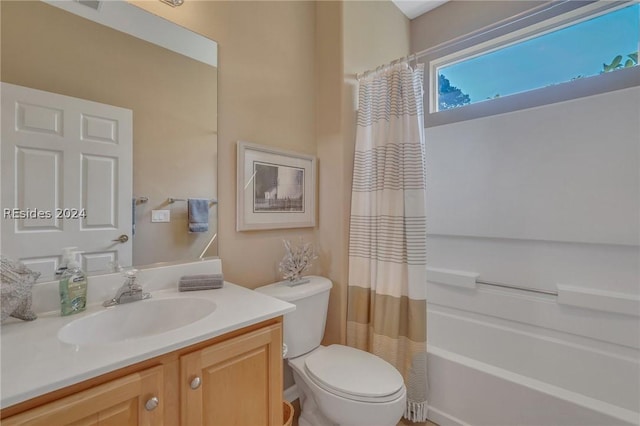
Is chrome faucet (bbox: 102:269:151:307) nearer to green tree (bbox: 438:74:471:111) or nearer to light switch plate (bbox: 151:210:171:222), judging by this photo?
light switch plate (bbox: 151:210:171:222)

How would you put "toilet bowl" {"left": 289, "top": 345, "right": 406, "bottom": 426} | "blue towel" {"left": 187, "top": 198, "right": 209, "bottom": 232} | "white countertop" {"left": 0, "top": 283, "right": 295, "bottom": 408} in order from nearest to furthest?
"white countertop" {"left": 0, "top": 283, "right": 295, "bottom": 408} → "toilet bowl" {"left": 289, "top": 345, "right": 406, "bottom": 426} → "blue towel" {"left": 187, "top": 198, "right": 209, "bottom": 232}

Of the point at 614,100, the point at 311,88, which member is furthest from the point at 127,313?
the point at 614,100

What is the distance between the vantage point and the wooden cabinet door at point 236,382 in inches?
31.0

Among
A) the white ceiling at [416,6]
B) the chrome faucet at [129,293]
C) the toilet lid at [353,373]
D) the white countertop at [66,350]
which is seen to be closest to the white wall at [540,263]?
the toilet lid at [353,373]

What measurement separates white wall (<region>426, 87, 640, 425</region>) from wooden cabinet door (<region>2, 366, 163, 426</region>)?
1437mm

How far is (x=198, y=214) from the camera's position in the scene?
132 cm

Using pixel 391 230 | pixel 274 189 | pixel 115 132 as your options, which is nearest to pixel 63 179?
pixel 115 132

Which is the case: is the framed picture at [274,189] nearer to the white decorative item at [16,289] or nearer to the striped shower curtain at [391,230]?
the striped shower curtain at [391,230]

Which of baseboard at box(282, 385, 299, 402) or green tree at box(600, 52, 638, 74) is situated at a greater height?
green tree at box(600, 52, 638, 74)

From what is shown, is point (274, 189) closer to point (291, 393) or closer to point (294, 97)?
point (294, 97)

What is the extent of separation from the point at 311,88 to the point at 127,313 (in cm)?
163

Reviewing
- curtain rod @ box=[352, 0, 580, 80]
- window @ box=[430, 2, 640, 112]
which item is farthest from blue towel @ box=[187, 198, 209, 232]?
window @ box=[430, 2, 640, 112]

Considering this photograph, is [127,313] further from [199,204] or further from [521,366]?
[521,366]

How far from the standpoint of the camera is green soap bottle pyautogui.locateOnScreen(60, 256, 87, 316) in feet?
3.02
